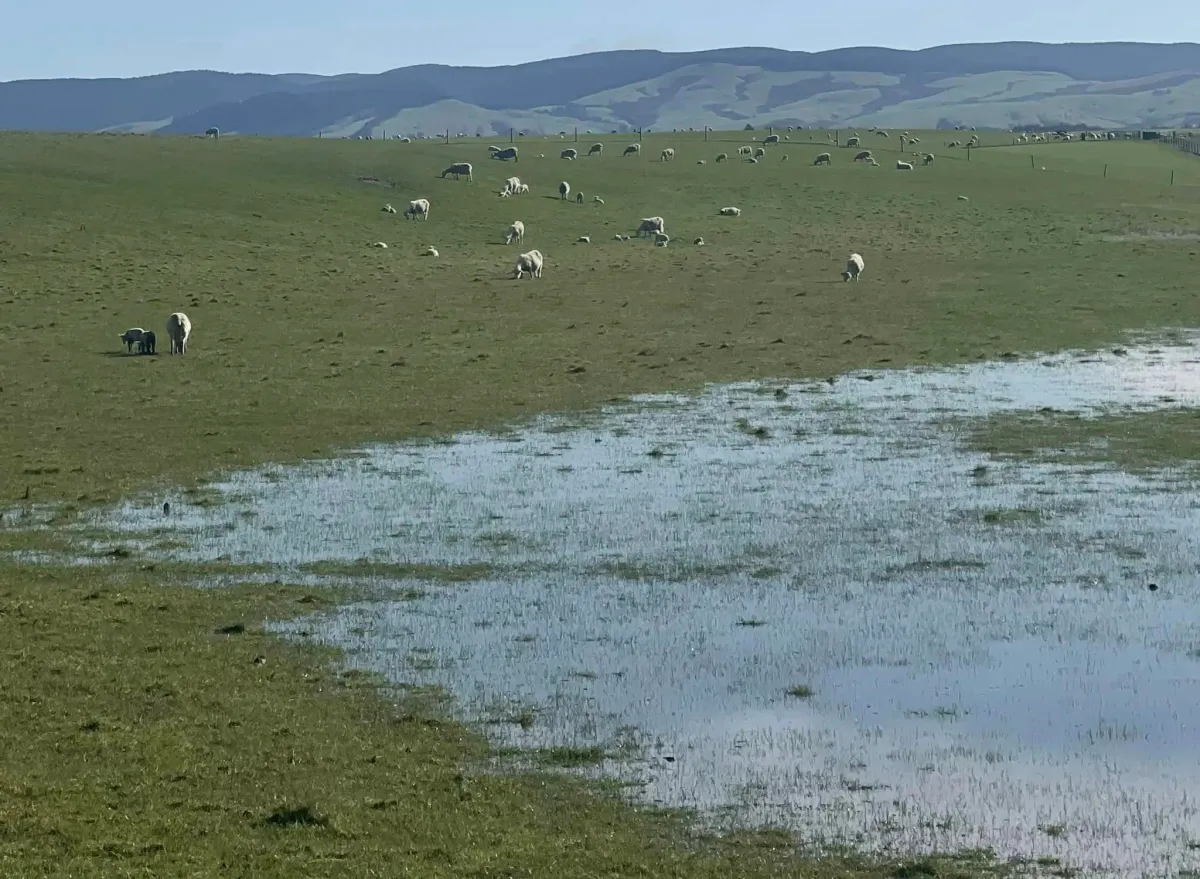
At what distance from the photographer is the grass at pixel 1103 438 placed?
22797 millimetres

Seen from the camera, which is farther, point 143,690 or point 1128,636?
point 1128,636

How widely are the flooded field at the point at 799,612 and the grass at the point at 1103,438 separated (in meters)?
0.74

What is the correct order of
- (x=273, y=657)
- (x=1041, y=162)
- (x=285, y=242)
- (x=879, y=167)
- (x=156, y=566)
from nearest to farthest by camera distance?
(x=273, y=657), (x=156, y=566), (x=285, y=242), (x=879, y=167), (x=1041, y=162)

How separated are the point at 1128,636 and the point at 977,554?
3086 millimetres

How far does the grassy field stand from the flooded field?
94 cm

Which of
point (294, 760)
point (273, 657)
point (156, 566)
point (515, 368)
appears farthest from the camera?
point (515, 368)

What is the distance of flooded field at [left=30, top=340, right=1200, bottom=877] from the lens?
1117 cm

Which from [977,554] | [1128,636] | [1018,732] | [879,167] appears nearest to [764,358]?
[977,554]

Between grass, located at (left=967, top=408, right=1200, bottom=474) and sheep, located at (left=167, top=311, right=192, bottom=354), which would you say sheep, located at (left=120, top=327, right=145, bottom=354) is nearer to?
sheep, located at (left=167, top=311, right=192, bottom=354)

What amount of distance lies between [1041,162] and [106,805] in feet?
291

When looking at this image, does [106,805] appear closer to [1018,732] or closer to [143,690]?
[143,690]

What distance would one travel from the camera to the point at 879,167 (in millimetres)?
87000

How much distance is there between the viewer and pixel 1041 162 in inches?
3681

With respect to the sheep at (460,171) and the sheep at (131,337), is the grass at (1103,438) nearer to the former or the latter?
the sheep at (131,337)
